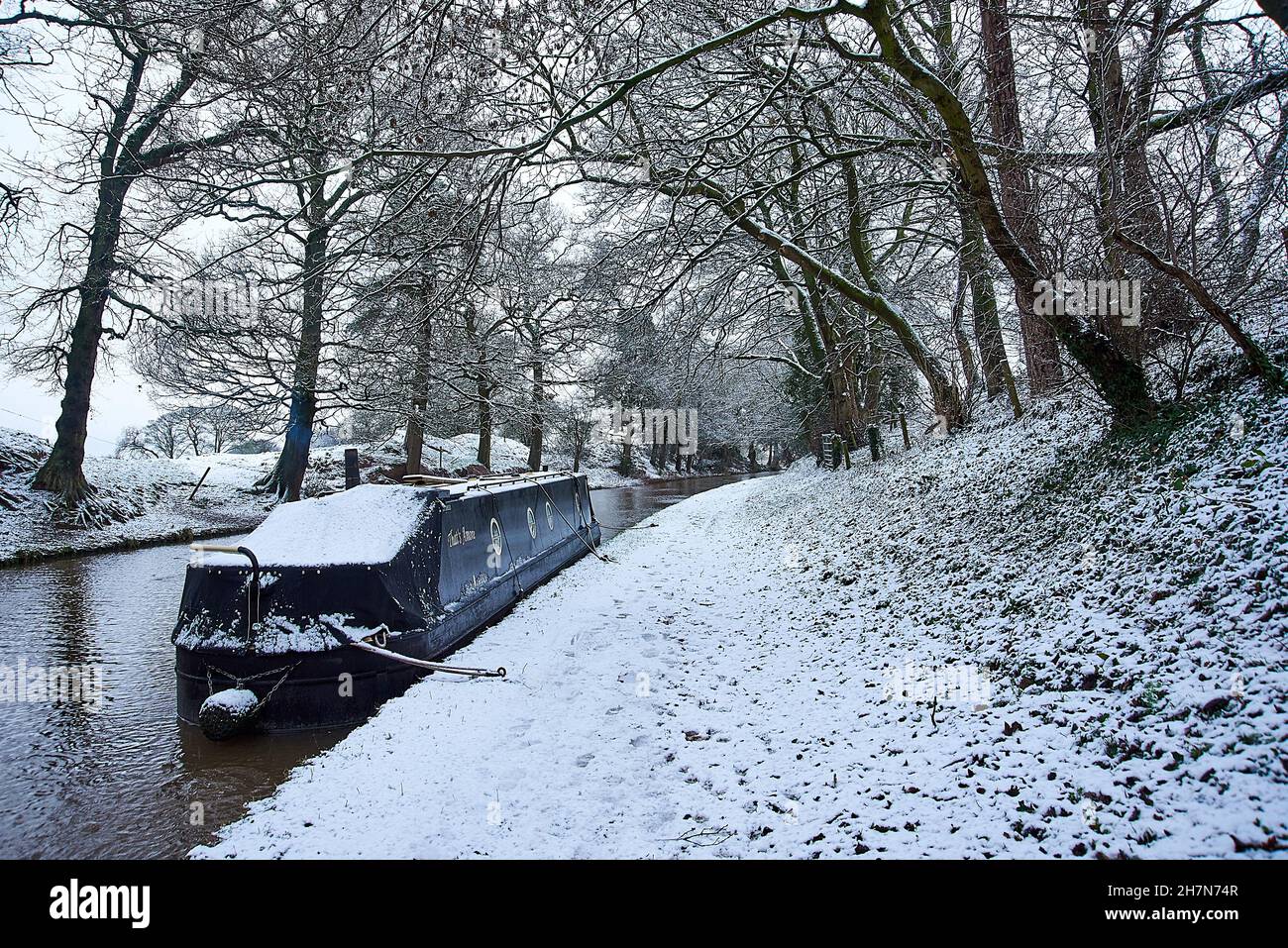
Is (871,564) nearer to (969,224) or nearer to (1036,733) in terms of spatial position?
(1036,733)

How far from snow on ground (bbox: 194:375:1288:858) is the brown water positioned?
0.57 m

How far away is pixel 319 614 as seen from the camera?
494 cm

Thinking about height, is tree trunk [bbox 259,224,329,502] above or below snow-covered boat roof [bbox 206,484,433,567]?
above

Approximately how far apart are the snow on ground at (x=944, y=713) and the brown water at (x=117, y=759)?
567mm

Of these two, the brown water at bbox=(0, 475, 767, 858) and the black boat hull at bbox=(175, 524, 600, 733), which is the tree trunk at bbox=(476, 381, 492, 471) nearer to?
the brown water at bbox=(0, 475, 767, 858)

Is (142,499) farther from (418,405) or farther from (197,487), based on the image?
(418,405)

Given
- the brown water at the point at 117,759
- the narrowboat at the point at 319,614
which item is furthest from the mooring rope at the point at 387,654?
the brown water at the point at 117,759

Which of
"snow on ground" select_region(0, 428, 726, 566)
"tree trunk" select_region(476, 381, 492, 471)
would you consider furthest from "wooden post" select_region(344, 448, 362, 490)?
"snow on ground" select_region(0, 428, 726, 566)

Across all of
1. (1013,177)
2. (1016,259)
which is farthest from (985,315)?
(1016,259)

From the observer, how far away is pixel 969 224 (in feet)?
29.2

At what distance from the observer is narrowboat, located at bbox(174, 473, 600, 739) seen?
4.78 metres
